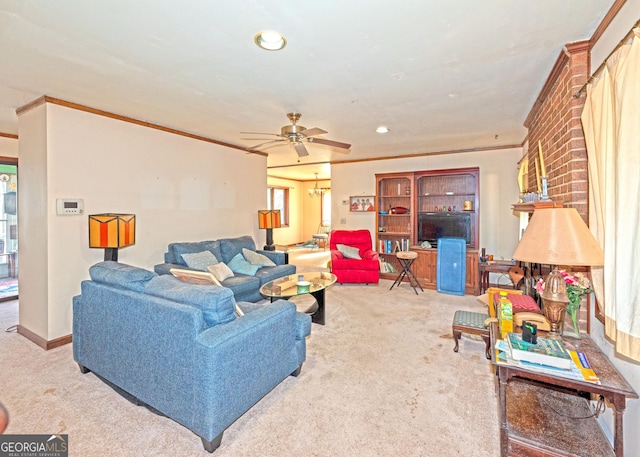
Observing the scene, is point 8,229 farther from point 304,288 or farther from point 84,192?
point 304,288

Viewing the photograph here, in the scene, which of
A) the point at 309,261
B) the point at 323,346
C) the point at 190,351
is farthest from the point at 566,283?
the point at 309,261

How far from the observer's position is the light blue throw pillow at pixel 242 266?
4371mm

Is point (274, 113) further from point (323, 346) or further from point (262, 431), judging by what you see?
point (262, 431)

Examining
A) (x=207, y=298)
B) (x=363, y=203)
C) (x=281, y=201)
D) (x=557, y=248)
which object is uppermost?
(x=281, y=201)

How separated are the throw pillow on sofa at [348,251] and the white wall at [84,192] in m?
2.46

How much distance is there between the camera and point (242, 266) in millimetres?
4438

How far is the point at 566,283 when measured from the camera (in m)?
1.88

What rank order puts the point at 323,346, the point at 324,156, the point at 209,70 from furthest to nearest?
the point at 324,156 → the point at 323,346 → the point at 209,70

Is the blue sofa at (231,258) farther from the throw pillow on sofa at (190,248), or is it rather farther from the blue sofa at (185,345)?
the blue sofa at (185,345)

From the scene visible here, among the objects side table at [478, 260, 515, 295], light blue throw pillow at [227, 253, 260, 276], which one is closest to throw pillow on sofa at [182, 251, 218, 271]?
light blue throw pillow at [227, 253, 260, 276]

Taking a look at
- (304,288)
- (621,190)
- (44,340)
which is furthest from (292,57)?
(44,340)

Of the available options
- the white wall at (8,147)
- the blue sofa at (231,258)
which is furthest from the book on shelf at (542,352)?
the white wall at (8,147)

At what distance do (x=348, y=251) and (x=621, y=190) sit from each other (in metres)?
4.42

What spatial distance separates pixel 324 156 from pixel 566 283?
4.81m
